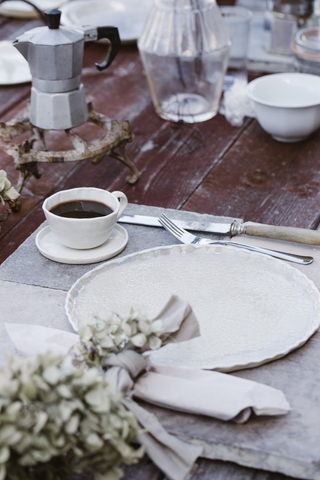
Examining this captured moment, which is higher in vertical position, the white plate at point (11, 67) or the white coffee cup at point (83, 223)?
the white coffee cup at point (83, 223)

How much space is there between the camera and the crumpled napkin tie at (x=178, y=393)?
0.47 m

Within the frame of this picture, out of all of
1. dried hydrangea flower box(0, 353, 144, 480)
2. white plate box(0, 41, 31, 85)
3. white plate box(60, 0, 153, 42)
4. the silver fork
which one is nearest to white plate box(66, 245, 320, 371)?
the silver fork

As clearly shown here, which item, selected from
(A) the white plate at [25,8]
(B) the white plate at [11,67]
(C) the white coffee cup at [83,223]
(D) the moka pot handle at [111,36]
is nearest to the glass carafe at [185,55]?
(D) the moka pot handle at [111,36]

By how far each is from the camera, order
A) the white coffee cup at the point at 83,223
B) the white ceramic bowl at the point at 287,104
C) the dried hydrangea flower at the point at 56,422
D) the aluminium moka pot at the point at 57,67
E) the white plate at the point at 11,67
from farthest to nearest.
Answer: the white plate at the point at 11,67
the white ceramic bowl at the point at 287,104
the aluminium moka pot at the point at 57,67
the white coffee cup at the point at 83,223
the dried hydrangea flower at the point at 56,422

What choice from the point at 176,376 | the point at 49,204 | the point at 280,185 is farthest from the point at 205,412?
the point at 280,185

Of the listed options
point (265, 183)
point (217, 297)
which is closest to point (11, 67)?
point (265, 183)

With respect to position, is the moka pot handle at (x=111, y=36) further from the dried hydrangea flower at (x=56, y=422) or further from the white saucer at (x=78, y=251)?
the dried hydrangea flower at (x=56, y=422)

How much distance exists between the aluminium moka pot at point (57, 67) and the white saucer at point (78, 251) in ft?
0.85

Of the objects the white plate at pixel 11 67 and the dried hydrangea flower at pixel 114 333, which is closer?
the dried hydrangea flower at pixel 114 333

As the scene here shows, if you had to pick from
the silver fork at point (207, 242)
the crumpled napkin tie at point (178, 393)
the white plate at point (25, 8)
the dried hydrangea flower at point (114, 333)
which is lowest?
the white plate at point (25, 8)

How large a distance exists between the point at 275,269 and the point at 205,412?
0.26m

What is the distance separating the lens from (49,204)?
752 mm

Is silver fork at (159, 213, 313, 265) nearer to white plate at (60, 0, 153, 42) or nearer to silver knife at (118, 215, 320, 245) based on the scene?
silver knife at (118, 215, 320, 245)

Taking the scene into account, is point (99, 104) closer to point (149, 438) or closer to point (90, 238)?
point (90, 238)
